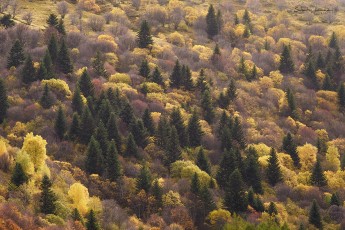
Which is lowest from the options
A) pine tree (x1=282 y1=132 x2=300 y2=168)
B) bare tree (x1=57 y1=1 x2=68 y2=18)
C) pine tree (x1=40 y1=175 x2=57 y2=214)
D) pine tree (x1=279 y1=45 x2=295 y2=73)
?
pine tree (x1=282 y1=132 x2=300 y2=168)

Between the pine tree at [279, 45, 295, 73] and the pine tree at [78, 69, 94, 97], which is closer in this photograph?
the pine tree at [78, 69, 94, 97]

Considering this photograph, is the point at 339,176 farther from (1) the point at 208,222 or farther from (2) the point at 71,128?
(2) the point at 71,128

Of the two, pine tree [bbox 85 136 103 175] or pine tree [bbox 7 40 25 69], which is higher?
pine tree [bbox 7 40 25 69]

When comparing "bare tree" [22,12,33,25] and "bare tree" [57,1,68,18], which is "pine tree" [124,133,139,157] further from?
"bare tree" [57,1,68,18]

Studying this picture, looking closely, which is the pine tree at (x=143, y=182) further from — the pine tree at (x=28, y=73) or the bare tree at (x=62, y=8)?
the bare tree at (x=62, y=8)

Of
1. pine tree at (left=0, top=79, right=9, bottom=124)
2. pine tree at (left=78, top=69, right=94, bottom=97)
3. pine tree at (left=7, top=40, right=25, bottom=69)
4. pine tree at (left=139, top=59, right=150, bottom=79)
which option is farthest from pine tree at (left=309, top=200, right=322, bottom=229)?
pine tree at (left=7, top=40, right=25, bottom=69)

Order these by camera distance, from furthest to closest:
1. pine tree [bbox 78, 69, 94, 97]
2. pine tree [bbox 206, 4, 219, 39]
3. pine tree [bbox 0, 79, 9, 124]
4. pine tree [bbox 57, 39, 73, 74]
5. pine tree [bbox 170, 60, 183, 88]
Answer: pine tree [bbox 206, 4, 219, 39] < pine tree [bbox 170, 60, 183, 88] < pine tree [bbox 57, 39, 73, 74] < pine tree [bbox 78, 69, 94, 97] < pine tree [bbox 0, 79, 9, 124]

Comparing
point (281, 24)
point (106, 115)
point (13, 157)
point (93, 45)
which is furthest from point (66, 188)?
point (281, 24)

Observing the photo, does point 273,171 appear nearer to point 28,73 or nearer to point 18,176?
point 18,176
